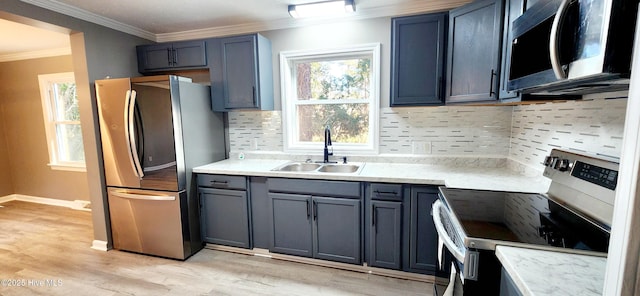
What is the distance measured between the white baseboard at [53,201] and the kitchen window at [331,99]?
336 cm

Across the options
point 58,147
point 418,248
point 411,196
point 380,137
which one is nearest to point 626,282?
point 411,196

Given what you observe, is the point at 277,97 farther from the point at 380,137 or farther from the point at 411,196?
the point at 411,196

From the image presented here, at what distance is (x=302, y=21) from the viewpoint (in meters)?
2.70

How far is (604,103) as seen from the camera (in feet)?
4.56

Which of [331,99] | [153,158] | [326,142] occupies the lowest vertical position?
[153,158]

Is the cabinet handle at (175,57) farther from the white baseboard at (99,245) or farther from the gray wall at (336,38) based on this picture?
the white baseboard at (99,245)

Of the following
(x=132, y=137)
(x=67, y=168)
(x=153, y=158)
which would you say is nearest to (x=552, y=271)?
(x=153, y=158)

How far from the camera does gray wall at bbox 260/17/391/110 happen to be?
2574 mm

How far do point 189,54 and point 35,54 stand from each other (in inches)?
117

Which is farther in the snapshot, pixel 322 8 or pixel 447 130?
pixel 447 130

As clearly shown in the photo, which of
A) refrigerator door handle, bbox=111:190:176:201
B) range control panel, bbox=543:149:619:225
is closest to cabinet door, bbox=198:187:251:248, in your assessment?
refrigerator door handle, bbox=111:190:176:201

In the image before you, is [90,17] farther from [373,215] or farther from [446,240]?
[446,240]

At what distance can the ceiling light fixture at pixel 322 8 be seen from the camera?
228 centimetres

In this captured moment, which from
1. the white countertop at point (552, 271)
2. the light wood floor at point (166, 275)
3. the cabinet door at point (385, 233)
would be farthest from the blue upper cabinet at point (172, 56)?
the white countertop at point (552, 271)
